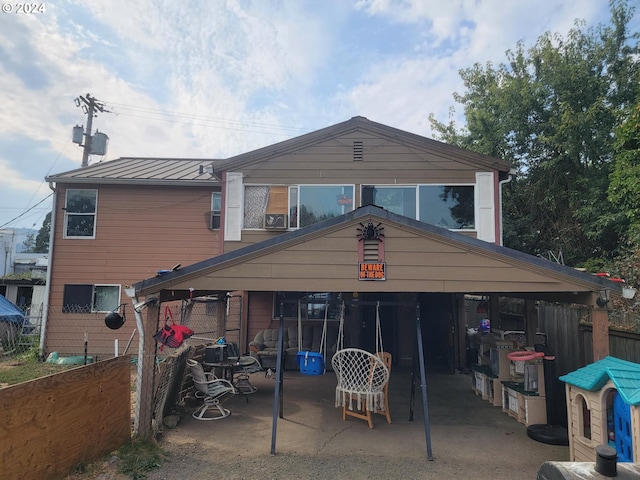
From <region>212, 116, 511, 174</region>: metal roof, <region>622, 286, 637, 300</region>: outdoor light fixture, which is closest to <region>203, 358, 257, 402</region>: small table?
<region>212, 116, 511, 174</region>: metal roof

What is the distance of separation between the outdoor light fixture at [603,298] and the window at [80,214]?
36.0 ft

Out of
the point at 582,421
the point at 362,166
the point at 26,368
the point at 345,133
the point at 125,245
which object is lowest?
the point at 26,368

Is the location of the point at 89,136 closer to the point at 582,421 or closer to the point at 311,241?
the point at 311,241

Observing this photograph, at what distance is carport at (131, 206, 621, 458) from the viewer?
457 centimetres

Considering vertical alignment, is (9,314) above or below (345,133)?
below

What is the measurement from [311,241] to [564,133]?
12445mm

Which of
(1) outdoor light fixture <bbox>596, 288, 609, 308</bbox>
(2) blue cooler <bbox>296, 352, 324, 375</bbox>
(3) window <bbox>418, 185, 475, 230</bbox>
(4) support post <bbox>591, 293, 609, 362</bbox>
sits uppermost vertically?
(3) window <bbox>418, 185, 475, 230</bbox>

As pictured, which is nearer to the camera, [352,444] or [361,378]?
[352,444]

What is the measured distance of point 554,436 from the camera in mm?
4801

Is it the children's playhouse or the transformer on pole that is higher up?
the transformer on pole

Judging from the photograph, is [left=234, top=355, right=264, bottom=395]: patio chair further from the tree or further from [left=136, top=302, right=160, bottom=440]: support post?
the tree

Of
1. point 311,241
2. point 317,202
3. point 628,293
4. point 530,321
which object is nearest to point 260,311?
point 317,202

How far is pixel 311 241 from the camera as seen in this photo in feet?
15.5

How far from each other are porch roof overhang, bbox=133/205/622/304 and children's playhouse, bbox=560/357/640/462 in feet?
3.36
